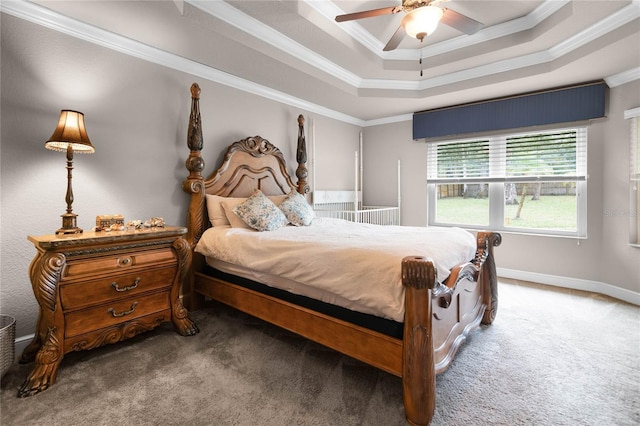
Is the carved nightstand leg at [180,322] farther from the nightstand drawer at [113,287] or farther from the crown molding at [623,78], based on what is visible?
the crown molding at [623,78]

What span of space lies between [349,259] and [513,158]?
3378 millimetres

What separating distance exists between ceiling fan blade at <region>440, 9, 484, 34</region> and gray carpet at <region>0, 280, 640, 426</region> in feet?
7.27

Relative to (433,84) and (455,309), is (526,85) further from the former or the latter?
(455,309)

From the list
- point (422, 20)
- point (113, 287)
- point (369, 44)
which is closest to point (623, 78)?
point (369, 44)

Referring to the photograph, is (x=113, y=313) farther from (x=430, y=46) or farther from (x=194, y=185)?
(x=430, y=46)

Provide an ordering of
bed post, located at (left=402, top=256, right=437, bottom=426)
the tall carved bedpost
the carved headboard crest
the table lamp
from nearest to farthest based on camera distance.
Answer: bed post, located at (left=402, top=256, right=437, bottom=426) → the table lamp → the carved headboard crest → the tall carved bedpost

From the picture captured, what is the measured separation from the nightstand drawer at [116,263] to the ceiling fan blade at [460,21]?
2.51 meters

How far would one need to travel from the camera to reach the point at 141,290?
81.4 inches

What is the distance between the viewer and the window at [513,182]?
3.51 meters

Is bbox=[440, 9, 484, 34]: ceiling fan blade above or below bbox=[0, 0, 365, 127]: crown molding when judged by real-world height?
below

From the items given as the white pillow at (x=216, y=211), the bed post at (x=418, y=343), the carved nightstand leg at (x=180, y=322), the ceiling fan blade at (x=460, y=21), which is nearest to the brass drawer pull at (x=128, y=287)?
the carved nightstand leg at (x=180, y=322)

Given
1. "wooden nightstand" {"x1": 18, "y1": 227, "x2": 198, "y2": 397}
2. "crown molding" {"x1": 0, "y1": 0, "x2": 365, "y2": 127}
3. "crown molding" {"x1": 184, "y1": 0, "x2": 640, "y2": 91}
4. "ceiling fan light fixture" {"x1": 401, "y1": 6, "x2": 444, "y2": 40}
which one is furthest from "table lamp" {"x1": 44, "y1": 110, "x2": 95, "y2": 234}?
"ceiling fan light fixture" {"x1": 401, "y1": 6, "x2": 444, "y2": 40}

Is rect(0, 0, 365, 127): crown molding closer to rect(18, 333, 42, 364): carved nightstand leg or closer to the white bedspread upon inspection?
the white bedspread

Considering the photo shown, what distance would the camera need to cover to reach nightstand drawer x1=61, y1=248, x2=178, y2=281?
176 cm
